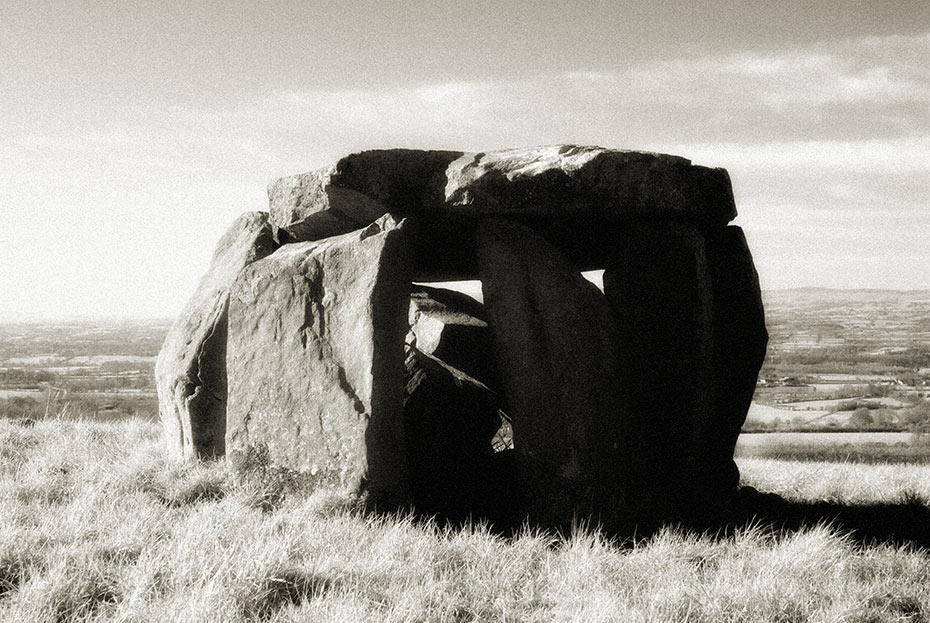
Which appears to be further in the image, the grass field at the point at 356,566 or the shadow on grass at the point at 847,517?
the shadow on grass at the point at 847,517

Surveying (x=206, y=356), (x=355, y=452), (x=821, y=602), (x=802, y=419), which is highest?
(x=206, y=356)

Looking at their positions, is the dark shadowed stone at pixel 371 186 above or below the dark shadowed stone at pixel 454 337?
above

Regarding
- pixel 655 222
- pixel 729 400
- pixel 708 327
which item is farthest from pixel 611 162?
pixel 729 400

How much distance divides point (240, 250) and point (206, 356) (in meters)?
1.21

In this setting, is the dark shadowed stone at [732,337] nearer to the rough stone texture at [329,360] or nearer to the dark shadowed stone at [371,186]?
the dark shadowed stone at [371,186]

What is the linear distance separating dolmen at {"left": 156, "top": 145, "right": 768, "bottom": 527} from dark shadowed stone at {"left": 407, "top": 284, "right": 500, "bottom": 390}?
1.13 m

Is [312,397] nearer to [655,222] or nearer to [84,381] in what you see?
[655,222]

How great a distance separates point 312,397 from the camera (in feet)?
20.9

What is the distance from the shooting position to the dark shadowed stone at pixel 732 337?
7.77 m

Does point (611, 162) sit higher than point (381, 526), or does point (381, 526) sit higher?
point (611, 162)

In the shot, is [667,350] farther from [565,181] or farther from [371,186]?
[371,186]

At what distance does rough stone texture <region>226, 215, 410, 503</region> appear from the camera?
6133mm

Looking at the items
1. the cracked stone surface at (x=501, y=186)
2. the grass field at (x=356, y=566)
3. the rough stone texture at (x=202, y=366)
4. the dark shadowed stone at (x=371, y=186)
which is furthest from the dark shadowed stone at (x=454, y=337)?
the grass field at (x=356, y=566)

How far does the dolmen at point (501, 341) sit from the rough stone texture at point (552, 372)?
0.5 inches
